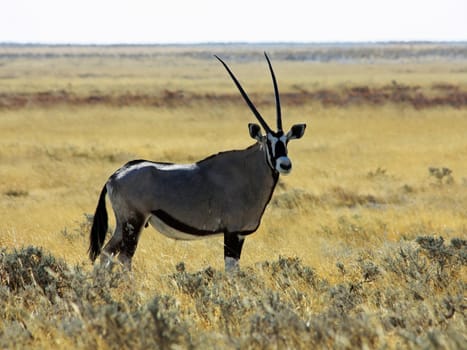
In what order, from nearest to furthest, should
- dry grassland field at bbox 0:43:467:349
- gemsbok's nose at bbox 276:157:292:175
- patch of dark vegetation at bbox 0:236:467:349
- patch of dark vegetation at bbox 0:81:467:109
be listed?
patch of dark vegetation at bbox 0:236:467:349, dry grassland field at bbox 0:43:467:349, gemsbok's nose at bbox 276:157:292:175, patch of dark vegetation at bbox 0:81:467:109

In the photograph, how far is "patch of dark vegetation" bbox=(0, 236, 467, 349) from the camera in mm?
5066

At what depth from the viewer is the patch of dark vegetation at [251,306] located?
5.07 m

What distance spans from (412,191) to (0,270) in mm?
10517

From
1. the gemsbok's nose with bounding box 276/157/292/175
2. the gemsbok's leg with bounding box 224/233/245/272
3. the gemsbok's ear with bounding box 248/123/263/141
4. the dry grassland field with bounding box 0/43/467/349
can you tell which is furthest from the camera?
the gemsbok's ear with bounding box 248/123/263/141

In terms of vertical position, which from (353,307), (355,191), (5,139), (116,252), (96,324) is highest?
(96,324)

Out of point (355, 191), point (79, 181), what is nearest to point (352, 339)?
point (355, 191)

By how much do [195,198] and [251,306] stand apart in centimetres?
181

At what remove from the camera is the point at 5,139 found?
2495cm

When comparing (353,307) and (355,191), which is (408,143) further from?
(353,307)

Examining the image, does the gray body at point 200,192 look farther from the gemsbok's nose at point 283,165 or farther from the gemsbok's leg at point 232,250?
the gemsbok's nose at point 283,165

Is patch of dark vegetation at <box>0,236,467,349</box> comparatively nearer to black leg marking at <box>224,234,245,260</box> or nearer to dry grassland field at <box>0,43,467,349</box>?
dry grassland field at <box>0,43,467,349</box>

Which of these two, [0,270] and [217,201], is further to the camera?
[217,201]

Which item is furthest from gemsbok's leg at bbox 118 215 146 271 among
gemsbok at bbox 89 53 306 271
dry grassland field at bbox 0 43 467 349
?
dry grassland field at bbox 0 43 467 349

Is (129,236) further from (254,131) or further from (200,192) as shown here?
(254,131)
